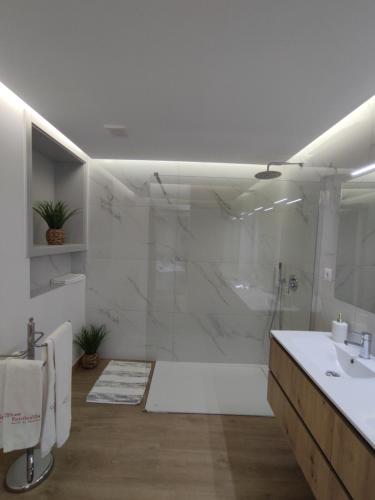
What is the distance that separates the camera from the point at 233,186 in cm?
275

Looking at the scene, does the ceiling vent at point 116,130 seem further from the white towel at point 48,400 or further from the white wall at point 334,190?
the white wall at point 334,190

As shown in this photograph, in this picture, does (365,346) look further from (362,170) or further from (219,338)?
(219,338)

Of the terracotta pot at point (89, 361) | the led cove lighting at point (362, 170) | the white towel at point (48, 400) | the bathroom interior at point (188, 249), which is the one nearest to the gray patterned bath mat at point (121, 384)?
the bathroom interior at point (188, 249)

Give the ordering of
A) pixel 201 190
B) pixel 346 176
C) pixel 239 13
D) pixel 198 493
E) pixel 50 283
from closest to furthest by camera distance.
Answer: pixel 239 13
pixel 198 493
pixel 346 176
pixel 50 283
pixel 201 190

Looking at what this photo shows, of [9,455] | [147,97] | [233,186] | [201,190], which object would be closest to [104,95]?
[147,97]

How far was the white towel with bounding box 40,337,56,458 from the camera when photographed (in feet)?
4.59

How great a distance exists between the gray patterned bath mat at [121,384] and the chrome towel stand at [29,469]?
0.61m

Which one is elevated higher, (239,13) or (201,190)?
→ (239,13)

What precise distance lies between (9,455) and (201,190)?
2706 mm

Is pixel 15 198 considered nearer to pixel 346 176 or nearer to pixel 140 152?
pixel 140 152

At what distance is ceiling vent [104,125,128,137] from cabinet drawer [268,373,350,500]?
220 centimetres

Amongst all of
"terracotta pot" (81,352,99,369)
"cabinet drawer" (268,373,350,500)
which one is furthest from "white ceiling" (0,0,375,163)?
"terracotta pot" (81,352,99,369)

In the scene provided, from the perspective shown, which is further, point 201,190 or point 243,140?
point 201,190

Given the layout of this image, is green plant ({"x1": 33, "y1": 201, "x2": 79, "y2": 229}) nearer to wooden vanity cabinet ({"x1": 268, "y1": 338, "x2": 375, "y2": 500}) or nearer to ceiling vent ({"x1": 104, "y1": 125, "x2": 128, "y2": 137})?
ceiling vent ({"x1": 104, "y1": 125, "x2": 128, "y2": 137})
